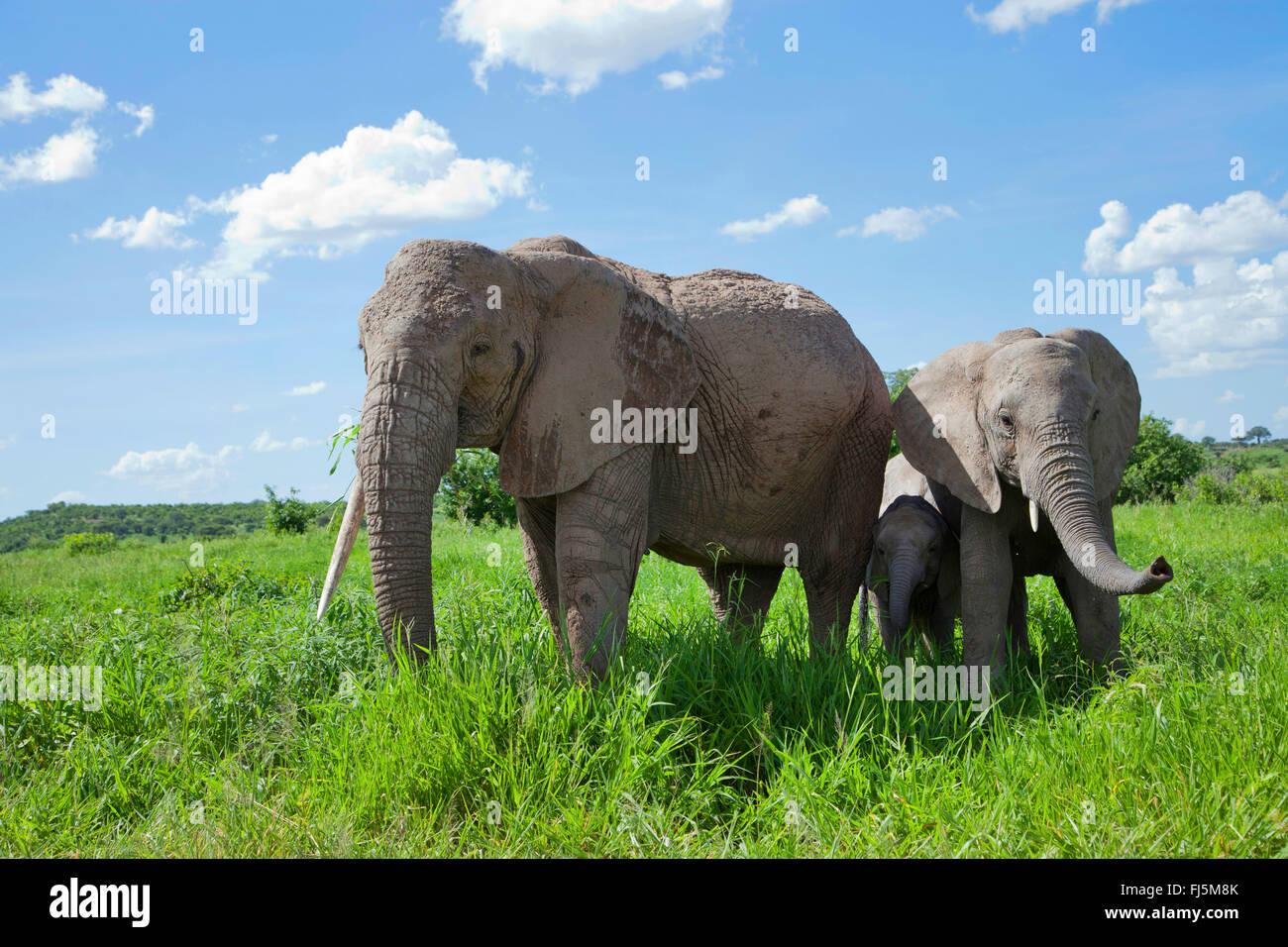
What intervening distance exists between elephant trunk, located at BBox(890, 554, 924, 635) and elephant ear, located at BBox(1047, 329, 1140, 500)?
4.15 feet

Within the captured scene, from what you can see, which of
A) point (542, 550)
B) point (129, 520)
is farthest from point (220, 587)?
point (129, 520)

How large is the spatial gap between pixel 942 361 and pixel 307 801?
16.6ft

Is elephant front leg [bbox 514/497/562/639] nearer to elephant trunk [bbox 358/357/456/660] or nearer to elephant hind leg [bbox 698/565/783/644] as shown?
elephant trunk [bbox 358/357/456/660]

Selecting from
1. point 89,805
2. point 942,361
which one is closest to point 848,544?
point 942,361

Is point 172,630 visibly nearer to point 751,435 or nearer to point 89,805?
point 89,805

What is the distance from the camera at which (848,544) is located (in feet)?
24.7

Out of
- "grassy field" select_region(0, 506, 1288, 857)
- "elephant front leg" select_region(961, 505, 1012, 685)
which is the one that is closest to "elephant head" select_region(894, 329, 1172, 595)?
"elephant front leg" select_region(961, 505, 1012, 685)

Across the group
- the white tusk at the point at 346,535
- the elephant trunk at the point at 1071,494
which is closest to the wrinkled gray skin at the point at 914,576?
the elephant trunk at the point at 1071,494

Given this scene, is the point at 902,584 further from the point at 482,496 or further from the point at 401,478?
the point at 482,496

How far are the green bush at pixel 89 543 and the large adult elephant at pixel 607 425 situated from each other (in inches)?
1100

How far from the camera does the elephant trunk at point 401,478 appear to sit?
16.9 ft

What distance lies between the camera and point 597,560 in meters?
5.74
